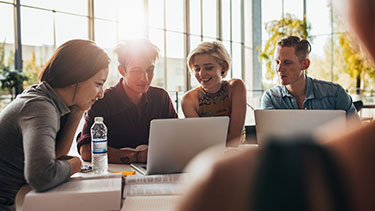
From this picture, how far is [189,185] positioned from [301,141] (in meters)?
0.10

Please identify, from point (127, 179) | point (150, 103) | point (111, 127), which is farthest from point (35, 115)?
point (150, 103)

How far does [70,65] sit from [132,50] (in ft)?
2.41

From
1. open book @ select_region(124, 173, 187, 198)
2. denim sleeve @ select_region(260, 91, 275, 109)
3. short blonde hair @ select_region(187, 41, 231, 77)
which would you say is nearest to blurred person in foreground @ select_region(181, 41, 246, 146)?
short blonde hair @ select_region(187, 41, 231, 77)

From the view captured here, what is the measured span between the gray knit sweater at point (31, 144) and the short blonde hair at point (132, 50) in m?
0.78

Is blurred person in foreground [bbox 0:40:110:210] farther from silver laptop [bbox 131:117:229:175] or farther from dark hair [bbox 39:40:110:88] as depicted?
silver laptop [bbox 131:117:229:175]

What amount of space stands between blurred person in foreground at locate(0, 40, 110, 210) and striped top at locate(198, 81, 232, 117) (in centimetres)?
96

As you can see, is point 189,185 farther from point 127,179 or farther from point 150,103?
point 150,103

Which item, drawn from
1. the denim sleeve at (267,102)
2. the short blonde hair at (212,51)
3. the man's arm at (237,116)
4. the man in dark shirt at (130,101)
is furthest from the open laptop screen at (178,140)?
the denim sleeve at (267,102)

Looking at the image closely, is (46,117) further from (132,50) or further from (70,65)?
(132,50)

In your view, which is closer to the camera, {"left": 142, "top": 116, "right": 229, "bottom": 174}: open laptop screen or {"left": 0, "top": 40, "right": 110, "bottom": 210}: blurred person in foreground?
{"left": 0, "top": 40, "right": 110, "bottom": 210}: blurred person in foreground

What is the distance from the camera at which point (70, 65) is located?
1421mm

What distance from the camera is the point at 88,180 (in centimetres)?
119

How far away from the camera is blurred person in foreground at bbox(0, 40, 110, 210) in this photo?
114cm

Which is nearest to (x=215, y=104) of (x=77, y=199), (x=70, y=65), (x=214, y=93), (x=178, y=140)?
(x=214, y=93)
